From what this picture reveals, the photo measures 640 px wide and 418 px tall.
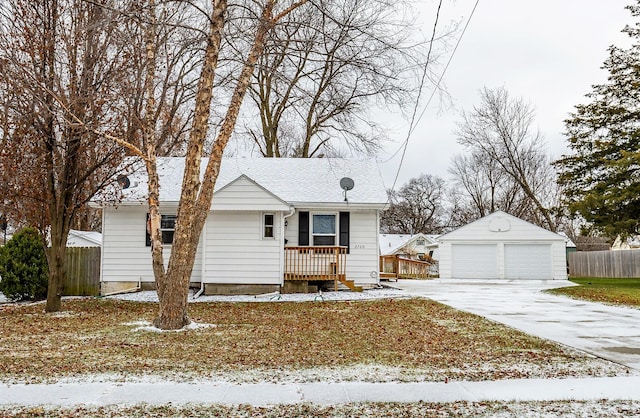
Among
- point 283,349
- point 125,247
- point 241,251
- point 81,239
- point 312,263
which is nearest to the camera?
point 283,349

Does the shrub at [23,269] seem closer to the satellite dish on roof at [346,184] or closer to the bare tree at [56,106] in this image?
the bare tree at [56,106]

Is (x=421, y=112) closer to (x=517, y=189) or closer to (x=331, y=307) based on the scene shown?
(x=331, y=307)

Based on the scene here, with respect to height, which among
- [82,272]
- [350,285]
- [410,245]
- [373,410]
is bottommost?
[373,410]

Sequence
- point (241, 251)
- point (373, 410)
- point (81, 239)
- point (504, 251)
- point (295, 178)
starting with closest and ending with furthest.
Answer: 1. point (373, 410)
2. point (241, 251)
3. point (295, 178)
4. point (81, 239)
5. point (504, 251)

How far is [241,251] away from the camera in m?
16.1

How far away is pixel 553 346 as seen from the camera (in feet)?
24.0

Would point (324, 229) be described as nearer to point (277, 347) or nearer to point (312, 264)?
point (312, 264)

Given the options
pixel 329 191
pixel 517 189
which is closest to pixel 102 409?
pixel 329 191

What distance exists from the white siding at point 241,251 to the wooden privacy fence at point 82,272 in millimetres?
4280

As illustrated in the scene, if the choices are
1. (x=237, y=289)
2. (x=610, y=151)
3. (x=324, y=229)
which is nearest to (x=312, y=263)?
(x=324, y=229)

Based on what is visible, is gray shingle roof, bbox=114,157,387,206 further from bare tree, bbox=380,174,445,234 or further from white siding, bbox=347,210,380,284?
bare tree, bbox=380,174,445,234

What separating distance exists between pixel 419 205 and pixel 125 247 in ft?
150

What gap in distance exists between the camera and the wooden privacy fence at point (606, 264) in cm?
3005

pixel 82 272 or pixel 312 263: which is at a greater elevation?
pixel 312 263
